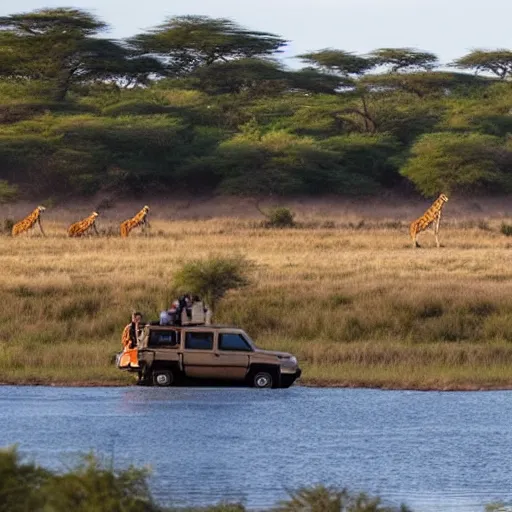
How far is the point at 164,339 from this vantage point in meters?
23.4

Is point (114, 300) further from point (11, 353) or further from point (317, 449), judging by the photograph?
point (317, 449)

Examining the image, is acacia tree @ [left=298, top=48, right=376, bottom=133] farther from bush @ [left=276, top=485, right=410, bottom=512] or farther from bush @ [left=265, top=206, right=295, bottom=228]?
bush @ [left=276, top=485, right=410, bottom=512]

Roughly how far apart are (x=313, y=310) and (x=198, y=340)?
7655mm

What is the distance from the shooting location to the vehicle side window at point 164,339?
23.4 metres

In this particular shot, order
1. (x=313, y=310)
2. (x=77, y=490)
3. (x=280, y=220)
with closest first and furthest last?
(x=77, y=490), (x=313, y=310), (x=280, y=220)

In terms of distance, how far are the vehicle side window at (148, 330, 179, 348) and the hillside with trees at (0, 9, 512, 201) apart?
43.5 meters

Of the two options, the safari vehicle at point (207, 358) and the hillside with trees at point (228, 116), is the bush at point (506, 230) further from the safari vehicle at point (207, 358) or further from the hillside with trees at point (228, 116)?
the safari vehicle at point (207, 358)

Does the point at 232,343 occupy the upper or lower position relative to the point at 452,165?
lower

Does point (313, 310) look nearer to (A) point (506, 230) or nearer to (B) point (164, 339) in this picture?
(B) point (164, 339)

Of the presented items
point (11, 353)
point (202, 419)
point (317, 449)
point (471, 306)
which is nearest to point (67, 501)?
point (317, 449)

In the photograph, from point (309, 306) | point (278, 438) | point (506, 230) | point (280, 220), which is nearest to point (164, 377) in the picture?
point (278, 438)

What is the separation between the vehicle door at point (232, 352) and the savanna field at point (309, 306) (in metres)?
1.52

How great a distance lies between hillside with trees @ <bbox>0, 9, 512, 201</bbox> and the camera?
76125 mm

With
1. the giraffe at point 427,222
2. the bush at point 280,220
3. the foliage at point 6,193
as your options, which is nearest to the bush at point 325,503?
the giraffe at point 427,222
